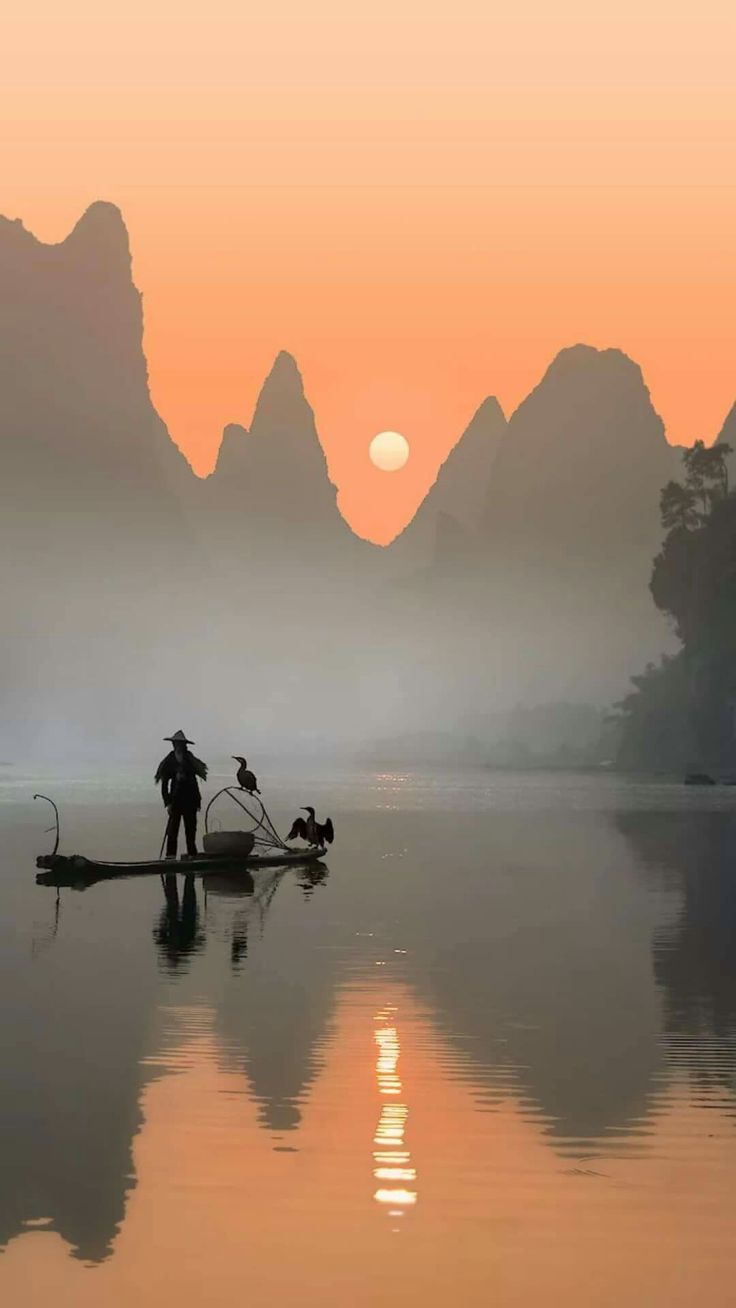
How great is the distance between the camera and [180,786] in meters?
34.5

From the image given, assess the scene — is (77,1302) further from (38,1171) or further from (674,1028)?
(674,1028)

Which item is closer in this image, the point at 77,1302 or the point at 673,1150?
the point at 77,1302

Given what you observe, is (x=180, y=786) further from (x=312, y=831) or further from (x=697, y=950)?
(x=697, y=950)

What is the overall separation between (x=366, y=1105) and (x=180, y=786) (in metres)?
22.3

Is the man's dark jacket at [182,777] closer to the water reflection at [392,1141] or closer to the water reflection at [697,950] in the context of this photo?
the water reflection at [697,950]

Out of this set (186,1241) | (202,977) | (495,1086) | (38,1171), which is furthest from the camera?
(202,977)

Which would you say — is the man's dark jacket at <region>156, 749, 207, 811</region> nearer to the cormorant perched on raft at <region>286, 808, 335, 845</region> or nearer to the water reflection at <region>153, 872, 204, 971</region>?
the water reflection at <region>153, 872, 204, 971</region>

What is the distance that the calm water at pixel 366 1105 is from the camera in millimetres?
8805

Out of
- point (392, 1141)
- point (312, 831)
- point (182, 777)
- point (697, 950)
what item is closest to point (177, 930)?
point (697, 950)

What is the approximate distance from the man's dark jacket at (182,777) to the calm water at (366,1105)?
17.2 ft

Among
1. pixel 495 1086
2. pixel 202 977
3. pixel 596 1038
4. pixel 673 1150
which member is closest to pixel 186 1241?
pixel 673 1150

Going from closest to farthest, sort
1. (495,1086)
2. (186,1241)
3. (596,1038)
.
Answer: (186,1241) → (495,1086) → (596,1038)

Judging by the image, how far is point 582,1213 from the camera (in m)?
9.65

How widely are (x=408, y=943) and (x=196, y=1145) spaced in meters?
12.6
